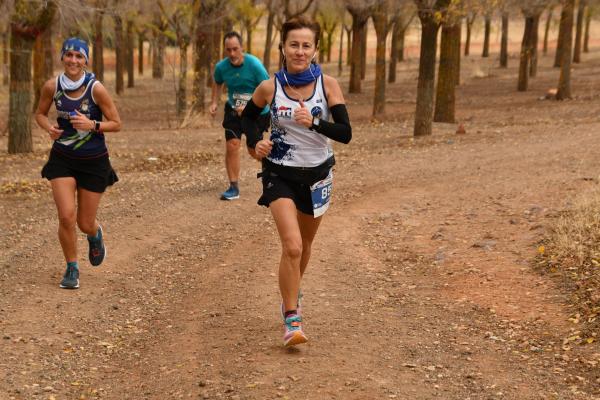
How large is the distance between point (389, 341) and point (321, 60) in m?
58.9

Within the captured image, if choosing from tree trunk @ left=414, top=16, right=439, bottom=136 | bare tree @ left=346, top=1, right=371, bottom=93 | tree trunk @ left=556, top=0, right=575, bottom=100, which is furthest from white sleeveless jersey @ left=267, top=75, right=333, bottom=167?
bare tree @ left=346, top=1, right=371, bottom=93

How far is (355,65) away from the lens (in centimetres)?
3062

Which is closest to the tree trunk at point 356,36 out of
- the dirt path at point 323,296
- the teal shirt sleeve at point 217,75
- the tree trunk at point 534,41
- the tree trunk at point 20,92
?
the tree trunk at point 534,41

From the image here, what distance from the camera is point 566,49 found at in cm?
2270

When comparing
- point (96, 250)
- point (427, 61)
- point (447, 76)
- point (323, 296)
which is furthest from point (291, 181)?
point (447, 76)

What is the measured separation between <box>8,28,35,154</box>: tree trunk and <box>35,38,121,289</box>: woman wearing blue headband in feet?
25.7

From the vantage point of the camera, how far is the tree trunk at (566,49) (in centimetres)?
2270

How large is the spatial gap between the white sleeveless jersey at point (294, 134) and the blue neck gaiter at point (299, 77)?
3 cm

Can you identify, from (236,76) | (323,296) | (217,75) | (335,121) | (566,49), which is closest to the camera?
(335,121)

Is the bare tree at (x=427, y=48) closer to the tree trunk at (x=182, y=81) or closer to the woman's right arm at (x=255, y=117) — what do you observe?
the tree trunk at (x=182, y=81)

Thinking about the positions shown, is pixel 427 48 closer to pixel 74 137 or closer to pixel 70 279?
pixel 74 137

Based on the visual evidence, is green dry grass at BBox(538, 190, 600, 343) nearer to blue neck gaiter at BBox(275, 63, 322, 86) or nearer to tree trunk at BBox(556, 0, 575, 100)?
blue neck gaiter at BBox(275, 63, 322, 86)

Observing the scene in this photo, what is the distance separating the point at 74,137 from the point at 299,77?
2.30 m

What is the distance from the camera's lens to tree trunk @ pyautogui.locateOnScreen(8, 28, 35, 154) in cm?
1424
